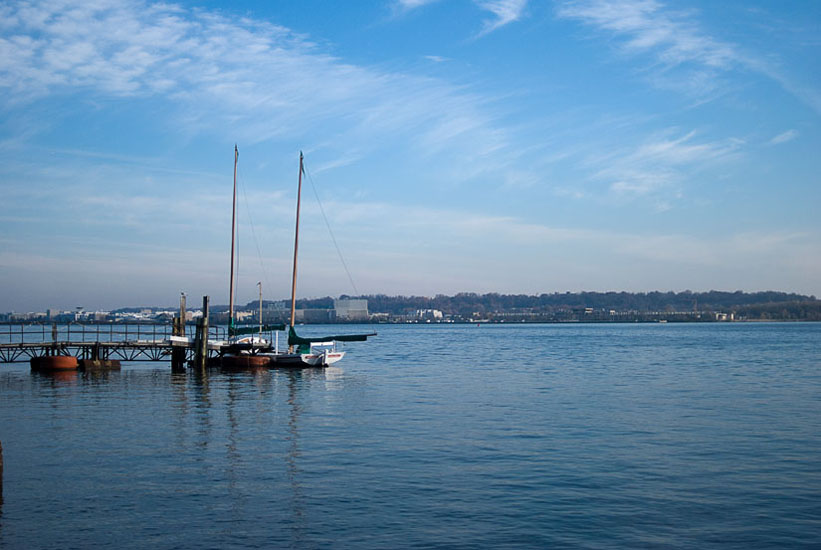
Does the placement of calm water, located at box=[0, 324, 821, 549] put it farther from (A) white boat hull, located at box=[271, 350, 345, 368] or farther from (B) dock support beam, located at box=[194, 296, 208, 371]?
(A) white boat hull, located at box=[271, 350, 345, 368]

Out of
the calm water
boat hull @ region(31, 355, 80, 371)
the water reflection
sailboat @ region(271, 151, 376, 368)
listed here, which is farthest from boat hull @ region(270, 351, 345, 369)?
the water reflection

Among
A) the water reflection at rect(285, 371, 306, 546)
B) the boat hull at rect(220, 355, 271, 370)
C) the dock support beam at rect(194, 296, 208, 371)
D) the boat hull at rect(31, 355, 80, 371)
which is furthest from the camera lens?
the boat hull at rect(220, 355, 271, 370)

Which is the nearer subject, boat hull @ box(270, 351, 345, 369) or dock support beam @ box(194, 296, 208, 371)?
dock support beam @ box(194, 296, 208, 371)

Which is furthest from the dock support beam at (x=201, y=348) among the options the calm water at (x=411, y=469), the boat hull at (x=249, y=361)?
the calm water at (x=411, y=469)

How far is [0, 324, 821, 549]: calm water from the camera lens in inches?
623

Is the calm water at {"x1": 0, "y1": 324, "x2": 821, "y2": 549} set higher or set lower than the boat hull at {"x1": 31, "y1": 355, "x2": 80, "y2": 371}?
lower

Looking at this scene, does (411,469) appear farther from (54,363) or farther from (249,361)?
(54,363)

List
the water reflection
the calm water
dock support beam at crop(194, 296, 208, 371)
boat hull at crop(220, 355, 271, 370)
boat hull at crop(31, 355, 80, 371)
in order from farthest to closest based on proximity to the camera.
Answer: boat hull at crop(220, 355, 271, 370) < dock support beam at crop(194, 296, 208, 371) < boat hull at crop(31, 355, 80, 371) < the water reflection < the calm water

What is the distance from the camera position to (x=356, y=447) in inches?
985

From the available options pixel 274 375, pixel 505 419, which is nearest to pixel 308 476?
pixel 505 419

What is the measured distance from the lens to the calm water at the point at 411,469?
623 inches

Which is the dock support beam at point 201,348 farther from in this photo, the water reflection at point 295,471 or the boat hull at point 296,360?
the water reflection at point 295,471

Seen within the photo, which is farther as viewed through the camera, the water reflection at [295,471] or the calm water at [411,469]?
the water reflection at [295,471]

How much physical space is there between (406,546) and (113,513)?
6.85 meters
